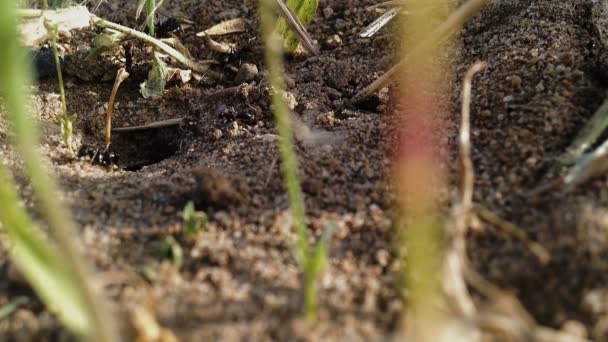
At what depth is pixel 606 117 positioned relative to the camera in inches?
49.3

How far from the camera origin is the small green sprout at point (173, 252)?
1051mm

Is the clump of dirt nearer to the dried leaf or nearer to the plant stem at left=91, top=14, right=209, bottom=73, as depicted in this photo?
the plant stem at left=91, top=14, right=209, bottom=73

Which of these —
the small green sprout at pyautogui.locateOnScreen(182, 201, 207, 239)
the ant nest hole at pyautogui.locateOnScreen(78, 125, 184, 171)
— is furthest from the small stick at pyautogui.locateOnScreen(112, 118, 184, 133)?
the small green sprout at pyautogui.locateOnScreen(182, 201, 207, 239)

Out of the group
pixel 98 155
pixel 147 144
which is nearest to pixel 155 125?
pixel 147 144

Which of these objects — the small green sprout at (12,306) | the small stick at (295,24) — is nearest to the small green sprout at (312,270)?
the small green sprout at (12,306)

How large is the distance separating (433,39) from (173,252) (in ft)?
2.84

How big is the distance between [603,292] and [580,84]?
26.7 inches

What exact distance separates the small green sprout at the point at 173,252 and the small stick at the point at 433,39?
32.1 inches

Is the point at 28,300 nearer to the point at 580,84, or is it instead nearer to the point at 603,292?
the point at 603,292

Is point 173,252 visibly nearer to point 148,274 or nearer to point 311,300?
point 148,274

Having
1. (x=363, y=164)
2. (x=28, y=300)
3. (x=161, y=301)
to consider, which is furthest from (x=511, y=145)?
(x=28, y=300)

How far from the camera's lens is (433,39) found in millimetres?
1440

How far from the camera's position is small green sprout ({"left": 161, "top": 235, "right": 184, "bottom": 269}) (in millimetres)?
1051

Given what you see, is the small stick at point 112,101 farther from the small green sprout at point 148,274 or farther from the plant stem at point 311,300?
the plant stem at point 311,300
